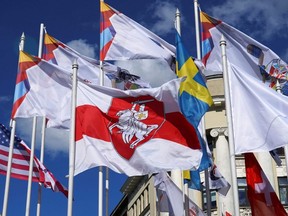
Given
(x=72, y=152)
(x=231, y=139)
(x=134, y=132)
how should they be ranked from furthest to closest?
(x=134, y=132) → (x=72, y=152) → (x=231, y=139)

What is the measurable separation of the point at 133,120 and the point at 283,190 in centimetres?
2767

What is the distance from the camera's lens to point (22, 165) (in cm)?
2536

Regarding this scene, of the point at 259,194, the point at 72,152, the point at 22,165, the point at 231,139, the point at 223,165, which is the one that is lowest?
the point at 259,194

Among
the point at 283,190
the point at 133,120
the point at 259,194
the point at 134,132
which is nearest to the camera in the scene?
the point at 259,194

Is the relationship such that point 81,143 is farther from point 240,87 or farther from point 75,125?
point 240,87

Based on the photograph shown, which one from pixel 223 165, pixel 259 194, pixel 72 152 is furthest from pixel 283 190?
pixel 72 152

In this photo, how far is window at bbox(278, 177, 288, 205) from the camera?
147 feet

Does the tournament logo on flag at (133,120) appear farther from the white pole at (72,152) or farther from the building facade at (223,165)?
the building facade at (223,165)

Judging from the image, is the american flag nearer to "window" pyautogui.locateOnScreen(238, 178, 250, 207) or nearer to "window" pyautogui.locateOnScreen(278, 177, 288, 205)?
"window" pyautogui.locateOnScreen(238, 178, 250, 207)

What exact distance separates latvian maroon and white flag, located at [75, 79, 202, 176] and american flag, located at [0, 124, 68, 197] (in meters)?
5.73

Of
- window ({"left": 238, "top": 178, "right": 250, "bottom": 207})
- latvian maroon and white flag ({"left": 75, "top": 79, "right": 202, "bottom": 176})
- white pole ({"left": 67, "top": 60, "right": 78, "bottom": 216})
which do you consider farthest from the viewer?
window ({"left": 238, "top": 178, "right": 250, "bottom": 207})

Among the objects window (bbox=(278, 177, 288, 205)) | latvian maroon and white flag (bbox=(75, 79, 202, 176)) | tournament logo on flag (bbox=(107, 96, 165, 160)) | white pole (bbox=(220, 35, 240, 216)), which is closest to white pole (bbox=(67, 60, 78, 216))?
latvian maroon and white flag (bbox=(75, 79, 202, 176))

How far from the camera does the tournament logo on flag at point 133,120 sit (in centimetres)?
1944

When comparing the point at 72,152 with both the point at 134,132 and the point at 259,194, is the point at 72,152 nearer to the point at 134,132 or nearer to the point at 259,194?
the point at 134,132
